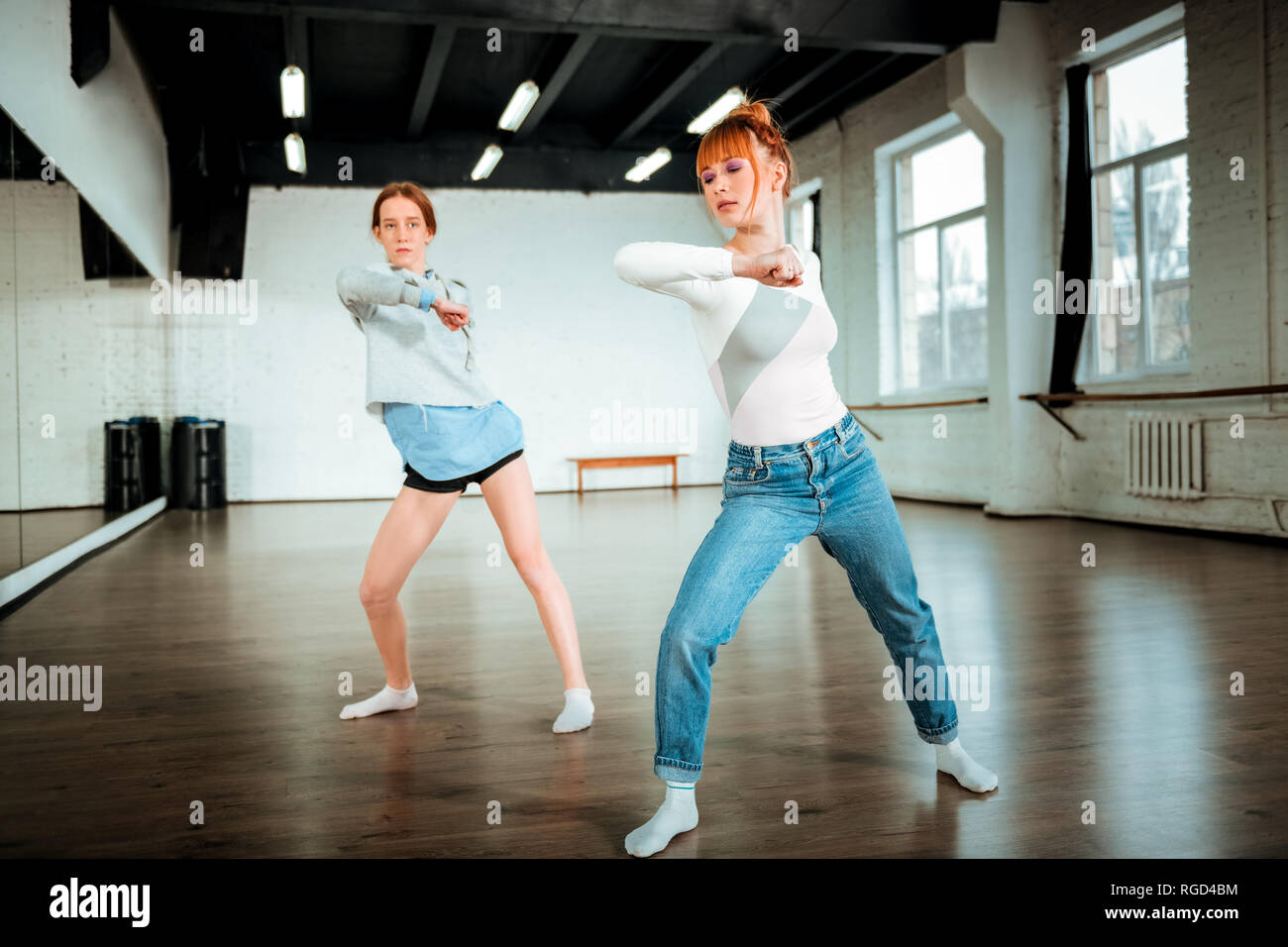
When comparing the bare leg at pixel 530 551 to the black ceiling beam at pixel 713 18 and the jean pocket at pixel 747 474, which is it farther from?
the black ceiling beam at pixel 713 18

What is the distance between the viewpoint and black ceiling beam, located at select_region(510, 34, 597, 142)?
28.6 feet

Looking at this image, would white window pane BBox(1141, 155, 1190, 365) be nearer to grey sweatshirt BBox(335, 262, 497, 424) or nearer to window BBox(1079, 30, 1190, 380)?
window BBox(1079, 30, 1190, 380)

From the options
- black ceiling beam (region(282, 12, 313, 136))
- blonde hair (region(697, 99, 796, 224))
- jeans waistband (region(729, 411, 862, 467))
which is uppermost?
black ceiling beam (region(282, 12, 313, 136))

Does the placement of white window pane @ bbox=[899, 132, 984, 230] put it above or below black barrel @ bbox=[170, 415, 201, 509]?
above

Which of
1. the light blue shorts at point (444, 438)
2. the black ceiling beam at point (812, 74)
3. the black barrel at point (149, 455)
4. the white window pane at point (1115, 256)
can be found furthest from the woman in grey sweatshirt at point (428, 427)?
the black barrel at point (149, 455)

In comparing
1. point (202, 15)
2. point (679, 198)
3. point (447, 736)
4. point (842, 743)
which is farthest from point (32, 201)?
point (679, 198)

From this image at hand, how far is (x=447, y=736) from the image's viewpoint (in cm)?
255

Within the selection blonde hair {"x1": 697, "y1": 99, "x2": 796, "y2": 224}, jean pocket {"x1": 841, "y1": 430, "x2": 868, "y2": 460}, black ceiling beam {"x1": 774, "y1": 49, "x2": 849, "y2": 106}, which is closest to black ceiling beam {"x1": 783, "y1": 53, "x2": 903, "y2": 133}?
black ceiling beam {"x1": 774, "y1": 49, "x2": 849, "y2": 106}

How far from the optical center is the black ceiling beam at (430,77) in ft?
27.8

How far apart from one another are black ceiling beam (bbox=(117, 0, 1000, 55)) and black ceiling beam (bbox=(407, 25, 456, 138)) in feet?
3.58

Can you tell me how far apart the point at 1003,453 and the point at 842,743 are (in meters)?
6.35

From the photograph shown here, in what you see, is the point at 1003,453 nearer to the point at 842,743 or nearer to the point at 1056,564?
the point at 1056,564

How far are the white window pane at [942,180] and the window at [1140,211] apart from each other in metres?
1.51

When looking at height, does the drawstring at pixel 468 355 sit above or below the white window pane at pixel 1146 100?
below
